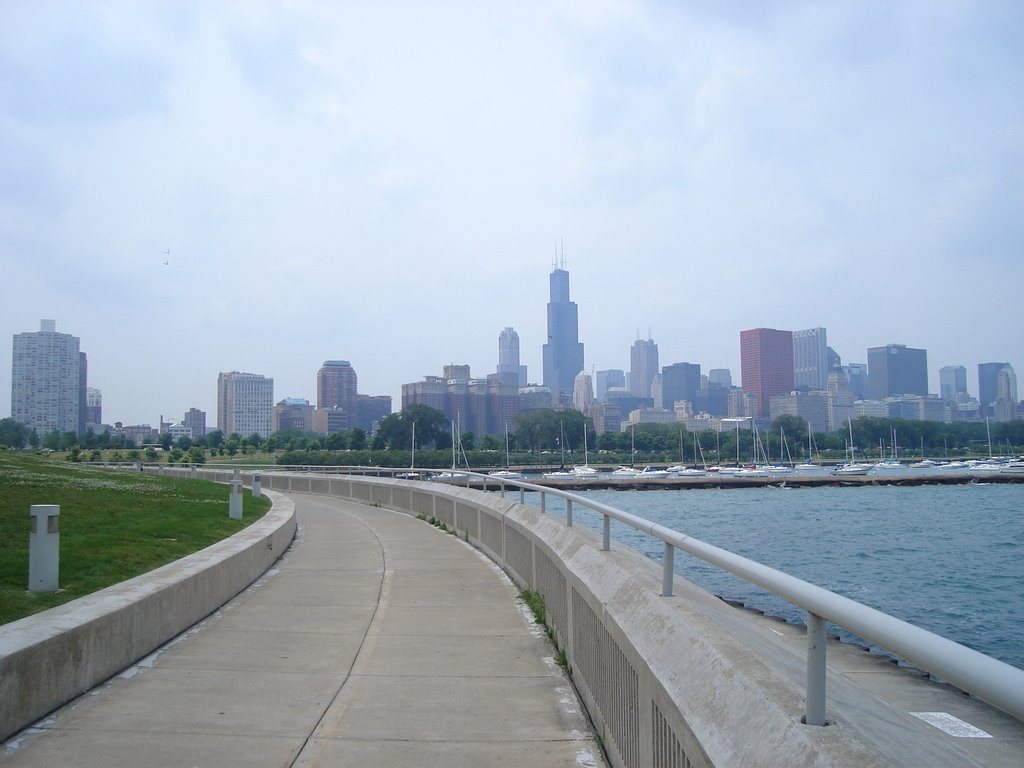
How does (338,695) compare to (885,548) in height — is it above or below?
above

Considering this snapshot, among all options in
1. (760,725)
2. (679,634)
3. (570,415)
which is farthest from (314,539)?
(570,415)

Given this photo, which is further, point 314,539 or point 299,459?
point 299,459

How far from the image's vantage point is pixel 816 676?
3.07 m

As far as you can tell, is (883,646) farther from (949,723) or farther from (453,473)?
(453,473)

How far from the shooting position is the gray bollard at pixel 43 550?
8070 mm

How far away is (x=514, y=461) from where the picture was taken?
13862 centimetres

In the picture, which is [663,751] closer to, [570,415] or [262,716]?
[262,716]

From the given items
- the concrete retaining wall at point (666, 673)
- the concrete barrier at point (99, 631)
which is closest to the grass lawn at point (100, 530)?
the concrete barrier at point (99, 631)

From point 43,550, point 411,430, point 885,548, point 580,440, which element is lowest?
point 885,548

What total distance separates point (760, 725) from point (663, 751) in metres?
1.12

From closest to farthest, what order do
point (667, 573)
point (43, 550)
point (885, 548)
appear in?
point (667, 573) < point (43, 550) < point (885, 548)

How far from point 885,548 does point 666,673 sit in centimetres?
4354

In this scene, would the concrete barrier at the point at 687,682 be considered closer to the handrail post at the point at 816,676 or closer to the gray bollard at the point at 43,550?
the handrail post at the point at 816,676

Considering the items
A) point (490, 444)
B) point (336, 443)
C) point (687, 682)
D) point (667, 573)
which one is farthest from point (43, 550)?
point (490, 444)
